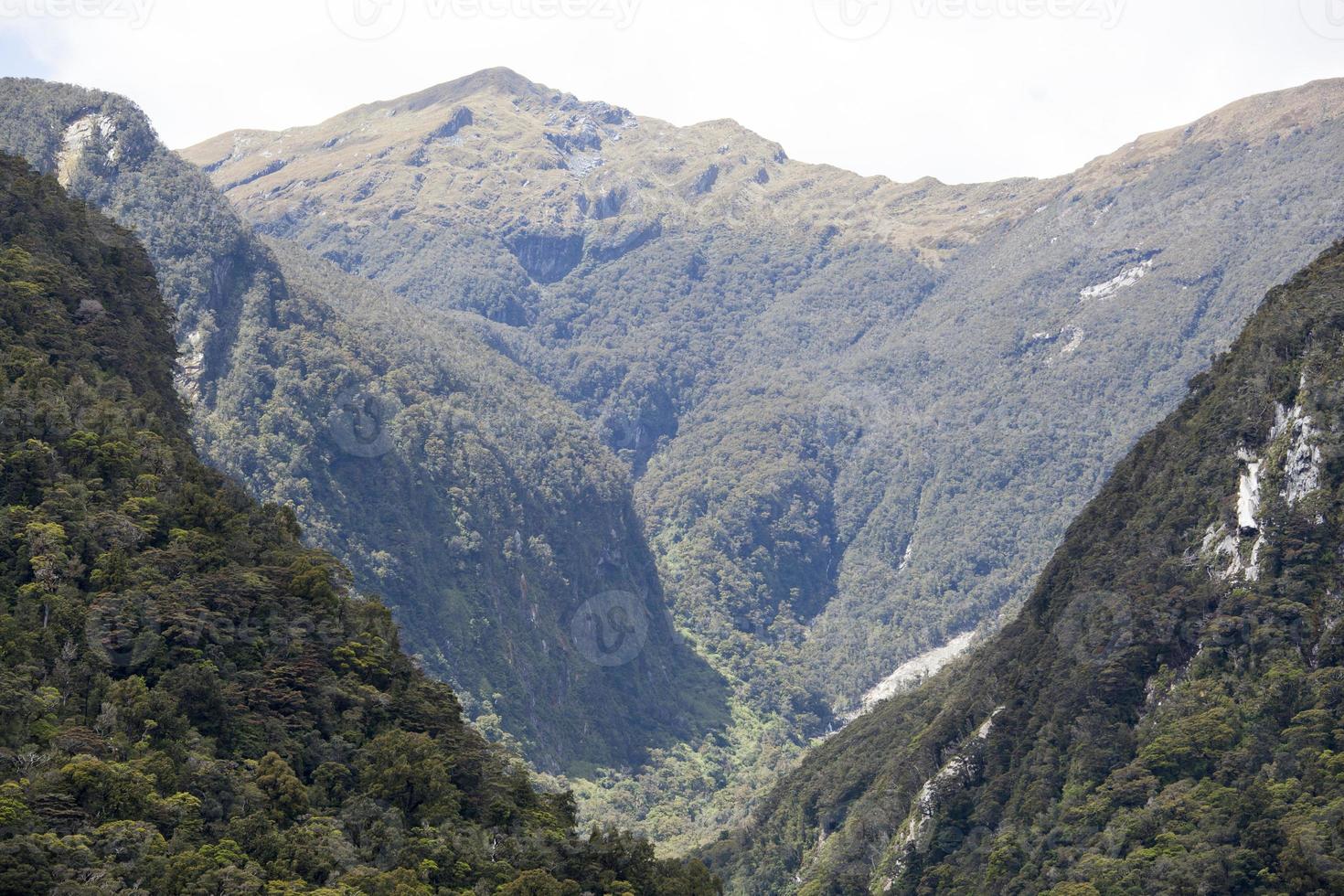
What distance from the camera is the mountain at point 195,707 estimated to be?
211ft

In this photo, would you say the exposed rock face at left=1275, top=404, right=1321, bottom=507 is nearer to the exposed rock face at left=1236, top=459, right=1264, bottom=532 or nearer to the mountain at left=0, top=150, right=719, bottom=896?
the exposed rock face at left=1236, top=459, right=1264, bottom=532

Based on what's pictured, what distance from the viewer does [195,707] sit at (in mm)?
76438

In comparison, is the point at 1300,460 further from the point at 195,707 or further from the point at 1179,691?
the point at 195,707

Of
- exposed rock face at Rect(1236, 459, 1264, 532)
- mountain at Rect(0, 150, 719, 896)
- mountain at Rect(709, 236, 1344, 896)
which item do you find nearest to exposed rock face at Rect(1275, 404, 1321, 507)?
mountain at Rect(709, 236, 1344, 896)

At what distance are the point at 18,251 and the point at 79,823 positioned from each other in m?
56.6

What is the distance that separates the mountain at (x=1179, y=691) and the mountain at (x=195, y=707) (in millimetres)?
37192

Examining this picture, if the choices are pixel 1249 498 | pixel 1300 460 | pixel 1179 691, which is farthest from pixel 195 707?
pixel 1300 460

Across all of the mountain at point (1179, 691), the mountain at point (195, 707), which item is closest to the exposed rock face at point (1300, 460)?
A: the mountain at point (1179, 691)

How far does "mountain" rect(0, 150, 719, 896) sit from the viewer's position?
64.4m

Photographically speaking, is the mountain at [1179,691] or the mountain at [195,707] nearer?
the mountain at [195,707]

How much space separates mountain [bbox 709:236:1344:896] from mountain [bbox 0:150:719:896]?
3719 centimetres

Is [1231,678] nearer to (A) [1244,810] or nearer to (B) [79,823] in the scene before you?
(A) [1244,810]

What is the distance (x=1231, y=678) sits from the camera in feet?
374

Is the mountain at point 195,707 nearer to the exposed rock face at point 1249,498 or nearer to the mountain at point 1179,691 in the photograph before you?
the mountain at point 1179,691
